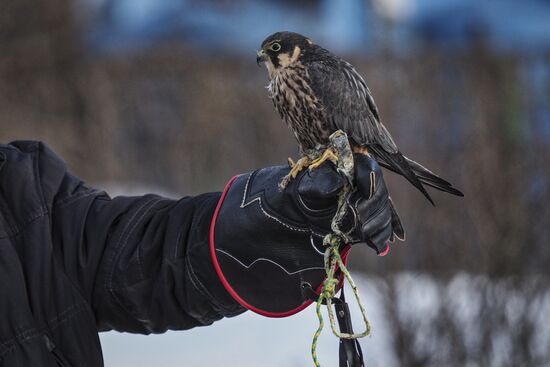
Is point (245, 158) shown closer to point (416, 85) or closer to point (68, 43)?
point (416, 85)

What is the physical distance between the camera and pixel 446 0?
10.2m

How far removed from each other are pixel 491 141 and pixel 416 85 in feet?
3.17

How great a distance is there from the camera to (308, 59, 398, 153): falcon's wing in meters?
2.65

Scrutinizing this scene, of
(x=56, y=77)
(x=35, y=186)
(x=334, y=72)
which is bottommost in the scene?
(x=35, y=186)

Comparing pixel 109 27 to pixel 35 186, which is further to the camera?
pixel 109 27

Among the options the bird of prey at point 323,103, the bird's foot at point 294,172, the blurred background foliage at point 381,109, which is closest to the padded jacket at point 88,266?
the bird's foot at point 294,172

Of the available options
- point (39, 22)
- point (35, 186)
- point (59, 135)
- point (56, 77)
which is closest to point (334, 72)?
point (35, 186)

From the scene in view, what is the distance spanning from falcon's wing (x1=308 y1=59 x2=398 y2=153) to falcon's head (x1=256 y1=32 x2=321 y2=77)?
0.09 metres

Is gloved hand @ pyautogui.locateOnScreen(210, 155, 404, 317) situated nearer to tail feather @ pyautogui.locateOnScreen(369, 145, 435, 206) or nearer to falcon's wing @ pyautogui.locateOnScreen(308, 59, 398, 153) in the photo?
tail feather @ pyautogui.locateOnScreen(369, 145, 435, 206)

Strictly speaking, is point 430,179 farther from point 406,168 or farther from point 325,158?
point 325,158

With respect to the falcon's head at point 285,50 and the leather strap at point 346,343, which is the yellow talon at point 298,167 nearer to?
the leather strap at point 346,343

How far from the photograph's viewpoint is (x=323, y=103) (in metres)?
2.69

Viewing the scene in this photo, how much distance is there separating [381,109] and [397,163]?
260 cm

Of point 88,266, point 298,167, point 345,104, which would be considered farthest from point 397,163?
point 88,266
